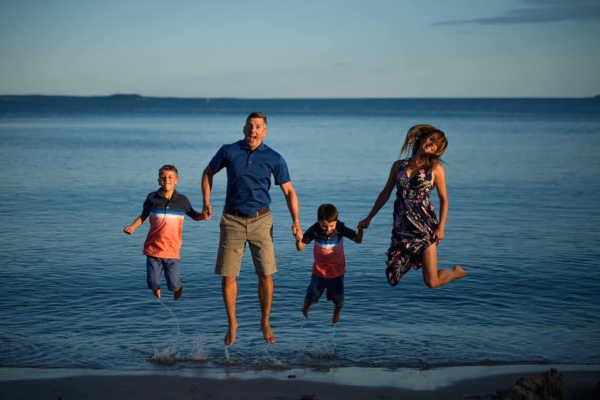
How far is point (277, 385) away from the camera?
25.7ft

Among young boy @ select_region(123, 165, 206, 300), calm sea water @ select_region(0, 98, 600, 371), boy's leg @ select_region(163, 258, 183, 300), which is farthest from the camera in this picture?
calm sea water @ select_region(0, 98, 600, 371)

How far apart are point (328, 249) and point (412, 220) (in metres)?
1.11

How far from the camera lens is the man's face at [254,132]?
7.94 meters

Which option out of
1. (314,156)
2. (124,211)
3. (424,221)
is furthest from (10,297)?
(314,156)

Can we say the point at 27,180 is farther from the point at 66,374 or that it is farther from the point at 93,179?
the point at 66,374

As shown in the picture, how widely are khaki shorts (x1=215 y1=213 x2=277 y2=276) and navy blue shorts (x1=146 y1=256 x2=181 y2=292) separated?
92 cm

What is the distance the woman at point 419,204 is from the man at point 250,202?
3.83ft

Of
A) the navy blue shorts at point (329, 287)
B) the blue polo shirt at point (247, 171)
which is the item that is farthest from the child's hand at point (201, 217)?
the navy blue shorts at point (329, 287)

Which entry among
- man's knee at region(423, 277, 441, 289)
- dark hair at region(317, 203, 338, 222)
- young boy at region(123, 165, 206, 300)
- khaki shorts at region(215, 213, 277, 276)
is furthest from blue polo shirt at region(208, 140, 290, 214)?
man's knee at region(423, 277, 441, 289)

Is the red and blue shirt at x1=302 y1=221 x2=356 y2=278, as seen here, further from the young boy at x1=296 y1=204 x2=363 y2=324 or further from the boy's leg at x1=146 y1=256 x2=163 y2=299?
the boy's leg at x1=146 y1=256 x2=163 y2=299

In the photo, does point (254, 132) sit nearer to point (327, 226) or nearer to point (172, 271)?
point (327, 226)

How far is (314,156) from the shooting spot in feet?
135

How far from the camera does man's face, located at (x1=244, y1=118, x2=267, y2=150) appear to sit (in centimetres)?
794

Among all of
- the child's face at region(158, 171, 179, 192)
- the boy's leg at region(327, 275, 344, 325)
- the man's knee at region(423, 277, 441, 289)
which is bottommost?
the boy's leg at region(327, 275, 344, 325)
